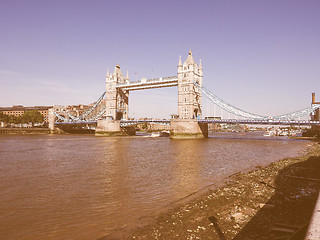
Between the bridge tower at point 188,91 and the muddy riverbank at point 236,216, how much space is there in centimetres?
5259

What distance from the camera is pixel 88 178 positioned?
14547 mm

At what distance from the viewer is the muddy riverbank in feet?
21.0

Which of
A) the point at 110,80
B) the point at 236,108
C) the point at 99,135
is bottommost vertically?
the point at 99,135

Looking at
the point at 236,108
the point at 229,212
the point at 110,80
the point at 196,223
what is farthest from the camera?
the point at 110,80

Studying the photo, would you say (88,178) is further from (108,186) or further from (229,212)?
(229,212)

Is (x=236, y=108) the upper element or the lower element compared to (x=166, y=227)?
upper

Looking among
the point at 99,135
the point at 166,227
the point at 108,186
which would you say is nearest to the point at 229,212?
the point at 166,227

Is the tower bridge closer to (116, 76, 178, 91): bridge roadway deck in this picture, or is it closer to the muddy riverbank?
(116, 76, 178, 91): bridge roadway deck

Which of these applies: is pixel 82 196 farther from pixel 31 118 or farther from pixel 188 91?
pixel 31 118

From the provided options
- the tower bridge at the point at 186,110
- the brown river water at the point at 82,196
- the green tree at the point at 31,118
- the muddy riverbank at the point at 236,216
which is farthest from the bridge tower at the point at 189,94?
the green tree at the point at 31,118

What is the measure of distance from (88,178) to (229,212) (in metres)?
9.46

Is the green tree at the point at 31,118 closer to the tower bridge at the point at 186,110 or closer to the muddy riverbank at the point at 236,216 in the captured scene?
the tower bridge at the point at 186,110

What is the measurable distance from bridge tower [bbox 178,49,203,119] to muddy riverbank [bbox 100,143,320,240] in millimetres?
52591

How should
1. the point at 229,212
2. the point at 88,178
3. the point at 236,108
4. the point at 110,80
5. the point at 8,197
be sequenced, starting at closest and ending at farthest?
the point at 229,212 → the point at 8,197 → the point at 88,178 → the point at 236,108 → the point at 110,80
